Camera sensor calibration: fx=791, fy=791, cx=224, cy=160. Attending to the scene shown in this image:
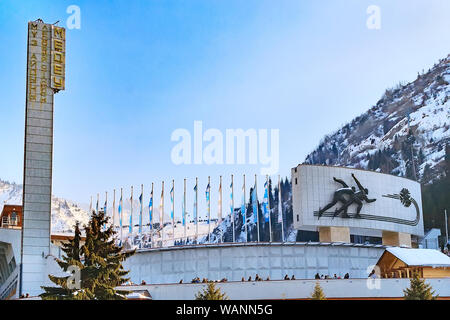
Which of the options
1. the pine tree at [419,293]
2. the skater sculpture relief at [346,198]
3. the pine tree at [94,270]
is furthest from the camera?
the skater sculpture relief at [346,198]

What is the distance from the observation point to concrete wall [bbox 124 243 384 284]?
65750mm

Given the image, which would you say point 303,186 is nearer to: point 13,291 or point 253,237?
point 13,291

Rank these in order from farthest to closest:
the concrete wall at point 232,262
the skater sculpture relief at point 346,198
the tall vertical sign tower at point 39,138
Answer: the skater sculpture relief at point 346,198, the concrete wall at point 232,262, the tall vertical sign tower at point 39,138

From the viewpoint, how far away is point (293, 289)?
53.2 m

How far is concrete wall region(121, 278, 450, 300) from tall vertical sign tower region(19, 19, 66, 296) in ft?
40.8

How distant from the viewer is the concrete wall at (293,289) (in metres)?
52.3

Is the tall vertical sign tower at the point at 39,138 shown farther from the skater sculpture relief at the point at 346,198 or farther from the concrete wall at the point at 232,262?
the skater sculpture relief at the point at 346,198

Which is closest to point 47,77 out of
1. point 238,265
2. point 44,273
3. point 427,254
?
point 44,273

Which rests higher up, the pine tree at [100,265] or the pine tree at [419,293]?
the pine tree at [100,265]

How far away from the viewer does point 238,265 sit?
6575 centimetres

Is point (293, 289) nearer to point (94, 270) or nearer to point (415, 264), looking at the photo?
point (415, 264)

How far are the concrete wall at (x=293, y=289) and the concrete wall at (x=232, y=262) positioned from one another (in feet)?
39.6

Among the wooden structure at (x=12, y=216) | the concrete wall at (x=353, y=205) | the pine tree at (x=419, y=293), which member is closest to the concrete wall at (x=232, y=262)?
the concrete wall at (x=353, y=205)

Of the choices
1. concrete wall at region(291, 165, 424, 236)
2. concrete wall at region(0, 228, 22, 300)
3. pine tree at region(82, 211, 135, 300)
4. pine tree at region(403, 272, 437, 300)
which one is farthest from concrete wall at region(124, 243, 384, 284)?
pine tree at region(82, 211, 135, 300)
